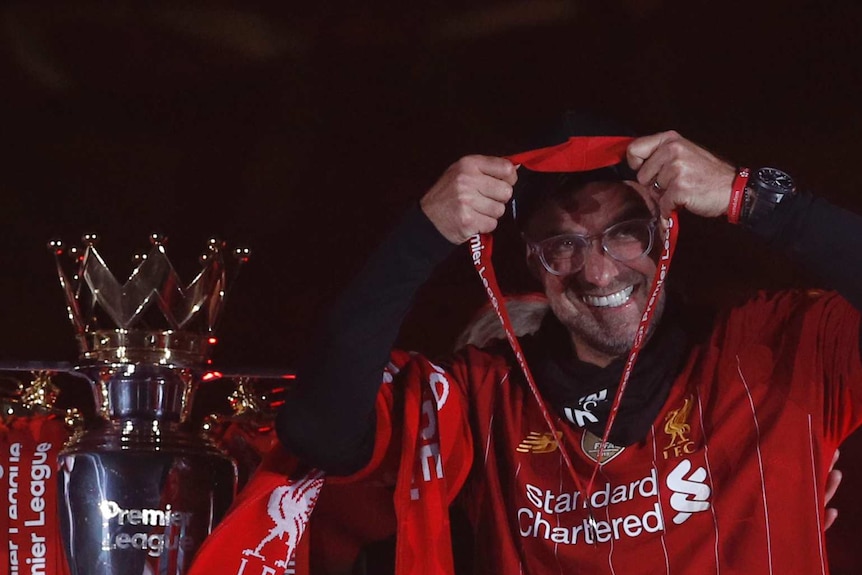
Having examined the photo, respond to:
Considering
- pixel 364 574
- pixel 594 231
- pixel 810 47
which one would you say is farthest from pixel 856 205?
pixel 364 574

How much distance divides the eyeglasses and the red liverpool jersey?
162mm

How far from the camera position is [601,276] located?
167cm

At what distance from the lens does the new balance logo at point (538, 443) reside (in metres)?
1.65

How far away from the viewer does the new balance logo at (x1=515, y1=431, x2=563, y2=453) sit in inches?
65.0

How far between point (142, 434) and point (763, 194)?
0.90 metres

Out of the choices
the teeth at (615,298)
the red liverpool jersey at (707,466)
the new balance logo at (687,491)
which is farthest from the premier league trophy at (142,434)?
the new balance logo at (687,491)

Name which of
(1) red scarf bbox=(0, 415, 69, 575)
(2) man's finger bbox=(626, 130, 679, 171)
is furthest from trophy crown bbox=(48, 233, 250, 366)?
(2) man's finger bbox=(626, 130, 679, 171)

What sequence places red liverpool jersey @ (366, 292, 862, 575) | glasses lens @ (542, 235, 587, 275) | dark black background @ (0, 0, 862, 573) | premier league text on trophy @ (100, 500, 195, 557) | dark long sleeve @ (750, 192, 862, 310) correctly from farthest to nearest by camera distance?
dark black background @ (0, 0, 862, 573) < glasses lens @ (542, 235, 587, 275) < premier league text on trophy @ (100, 500, 195, 557) < red liverpool jersey @ (366, 292, 862, 575) < dark long sleeve @ (750, 192, 862, 310)

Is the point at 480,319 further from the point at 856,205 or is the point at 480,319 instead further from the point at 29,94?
the point at 29,94

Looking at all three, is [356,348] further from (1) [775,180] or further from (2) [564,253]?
(1) [775,180]

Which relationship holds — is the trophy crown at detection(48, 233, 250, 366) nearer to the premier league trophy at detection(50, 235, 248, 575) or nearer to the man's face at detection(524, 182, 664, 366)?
the premier league trophy at detection(50, 235, 248, 575)

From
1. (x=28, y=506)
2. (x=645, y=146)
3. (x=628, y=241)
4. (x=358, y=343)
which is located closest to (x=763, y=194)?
(x=645, y=146)

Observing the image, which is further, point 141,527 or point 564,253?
point 564,253

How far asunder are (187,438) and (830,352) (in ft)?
2.89
